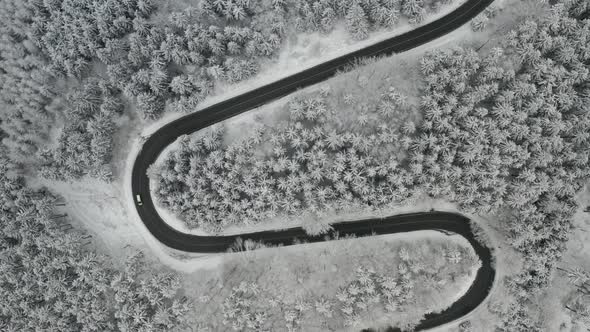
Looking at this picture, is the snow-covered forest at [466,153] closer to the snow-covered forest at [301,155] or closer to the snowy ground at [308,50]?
the snow-covered forest at [301,155]

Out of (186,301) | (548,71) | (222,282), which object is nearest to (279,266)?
(222,282)

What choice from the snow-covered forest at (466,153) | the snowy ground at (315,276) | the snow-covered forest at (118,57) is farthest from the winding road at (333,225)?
the snow-covered forest at (466,153)

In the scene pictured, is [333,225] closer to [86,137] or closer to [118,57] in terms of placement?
[86,137]

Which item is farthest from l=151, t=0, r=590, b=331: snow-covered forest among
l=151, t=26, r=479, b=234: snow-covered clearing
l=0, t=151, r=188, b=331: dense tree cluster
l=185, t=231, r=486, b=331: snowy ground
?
l=0, t=151, r=188, b=331: dense tree cluster

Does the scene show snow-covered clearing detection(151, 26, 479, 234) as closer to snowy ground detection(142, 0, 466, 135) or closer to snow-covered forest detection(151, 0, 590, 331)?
snow-covered forest detection(151, 0, 590, 331)

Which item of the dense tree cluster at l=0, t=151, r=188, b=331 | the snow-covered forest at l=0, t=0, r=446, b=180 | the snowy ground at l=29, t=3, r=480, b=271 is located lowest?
the dense tree cluster at l=0, t=151, r=188, b=331

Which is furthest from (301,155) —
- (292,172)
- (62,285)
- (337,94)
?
(62,285)
